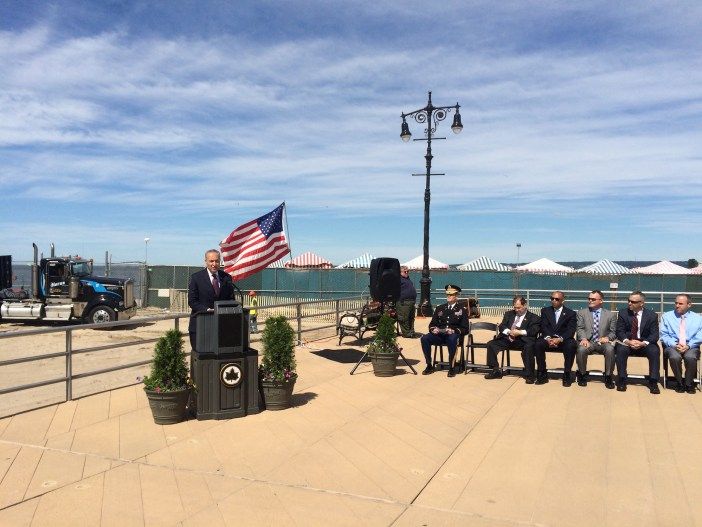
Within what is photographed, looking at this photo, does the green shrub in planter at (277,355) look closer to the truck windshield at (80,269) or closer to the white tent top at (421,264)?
the truck windshield at (80,269)

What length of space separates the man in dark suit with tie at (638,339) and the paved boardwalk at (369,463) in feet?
1.10

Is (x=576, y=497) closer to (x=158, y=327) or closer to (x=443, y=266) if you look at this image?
(x=158, y=327)

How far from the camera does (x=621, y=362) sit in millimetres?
8219

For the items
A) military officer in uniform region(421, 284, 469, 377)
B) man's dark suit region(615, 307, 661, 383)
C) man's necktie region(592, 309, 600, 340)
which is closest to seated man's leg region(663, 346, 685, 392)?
man's dark suit region(615, 307, 661, 383)

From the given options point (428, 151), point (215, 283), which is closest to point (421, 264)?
point (428, 151)

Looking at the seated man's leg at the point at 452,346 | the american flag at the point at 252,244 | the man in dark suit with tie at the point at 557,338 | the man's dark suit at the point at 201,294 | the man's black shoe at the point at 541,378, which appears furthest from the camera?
the american flag at the point at 252,244

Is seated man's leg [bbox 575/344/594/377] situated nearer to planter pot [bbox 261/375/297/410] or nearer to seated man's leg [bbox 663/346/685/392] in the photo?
seated man's leg [bbox 663/346/685/392]

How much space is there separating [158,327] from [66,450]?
54.3ft

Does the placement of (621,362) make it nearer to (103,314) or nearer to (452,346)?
(452,346)

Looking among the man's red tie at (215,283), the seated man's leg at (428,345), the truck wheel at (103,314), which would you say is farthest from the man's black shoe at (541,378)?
the truck wheel at (103,314)

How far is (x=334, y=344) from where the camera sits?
12.7 metres

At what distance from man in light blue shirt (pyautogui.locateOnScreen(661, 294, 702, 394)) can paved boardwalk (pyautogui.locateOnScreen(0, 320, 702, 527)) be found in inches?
12.9

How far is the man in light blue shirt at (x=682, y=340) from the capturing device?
7.93m

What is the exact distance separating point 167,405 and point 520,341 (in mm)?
5314
